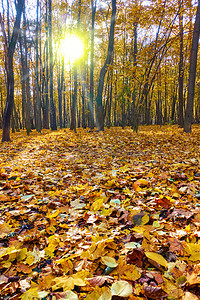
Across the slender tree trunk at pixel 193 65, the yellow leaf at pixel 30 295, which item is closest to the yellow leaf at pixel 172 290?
the yellow leaf at pixel 30 295

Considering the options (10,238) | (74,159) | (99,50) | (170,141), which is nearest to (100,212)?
(10,238)

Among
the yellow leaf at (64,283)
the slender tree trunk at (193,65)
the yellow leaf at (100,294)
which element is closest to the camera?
the yellow leaf at (100,294)

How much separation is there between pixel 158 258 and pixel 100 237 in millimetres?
506

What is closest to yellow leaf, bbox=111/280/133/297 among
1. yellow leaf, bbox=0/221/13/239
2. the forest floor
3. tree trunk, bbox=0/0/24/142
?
the forest floor

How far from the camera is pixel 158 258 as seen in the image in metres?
1.28

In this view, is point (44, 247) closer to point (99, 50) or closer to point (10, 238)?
point (10, 238)

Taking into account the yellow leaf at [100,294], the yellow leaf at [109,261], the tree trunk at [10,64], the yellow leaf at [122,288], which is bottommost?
the yellow leaf at [100,294]

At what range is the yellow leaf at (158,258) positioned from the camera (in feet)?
4.05

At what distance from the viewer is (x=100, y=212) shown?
6.82 feet

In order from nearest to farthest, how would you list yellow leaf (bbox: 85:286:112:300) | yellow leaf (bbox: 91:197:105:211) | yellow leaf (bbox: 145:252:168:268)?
1. yellow leaf (bbox: 85:286:112:300)
2. yellow leaf (bbox: 145:252:168:268)
3. yellow leaf (bbox: 91:197:105:211)

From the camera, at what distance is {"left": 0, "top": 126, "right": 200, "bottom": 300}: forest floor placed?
112cm

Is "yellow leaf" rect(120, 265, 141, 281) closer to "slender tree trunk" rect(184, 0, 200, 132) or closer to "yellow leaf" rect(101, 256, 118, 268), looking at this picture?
"yellow leaf" rect(101, 256, 118, 268)

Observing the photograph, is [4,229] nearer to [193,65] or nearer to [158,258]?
[158,258]

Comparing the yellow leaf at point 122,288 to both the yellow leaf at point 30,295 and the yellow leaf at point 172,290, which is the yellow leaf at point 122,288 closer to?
the yellow leaf at point 172,290
